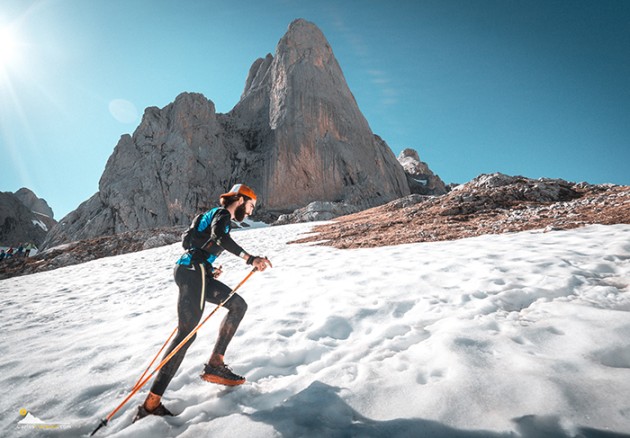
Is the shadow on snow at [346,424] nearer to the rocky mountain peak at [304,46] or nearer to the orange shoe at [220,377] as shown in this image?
the orange shoe at [220,377]

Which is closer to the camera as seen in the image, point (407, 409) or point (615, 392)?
point (615, 392)

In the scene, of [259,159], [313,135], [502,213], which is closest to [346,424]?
[502,213]

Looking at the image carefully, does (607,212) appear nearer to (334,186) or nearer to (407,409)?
(407,409)

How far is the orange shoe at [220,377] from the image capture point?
325 centimetres

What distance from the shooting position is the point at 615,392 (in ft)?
7.64

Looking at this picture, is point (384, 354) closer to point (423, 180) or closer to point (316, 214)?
point (316, 214)

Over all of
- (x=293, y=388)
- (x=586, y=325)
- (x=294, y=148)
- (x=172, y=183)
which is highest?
(x=294, y=148)

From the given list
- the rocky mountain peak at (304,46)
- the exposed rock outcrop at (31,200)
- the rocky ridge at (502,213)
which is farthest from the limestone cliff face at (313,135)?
the exposed rock outcrop at (31,200)

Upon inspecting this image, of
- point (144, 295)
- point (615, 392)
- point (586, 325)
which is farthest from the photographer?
point (144, 295)

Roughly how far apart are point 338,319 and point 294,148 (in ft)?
167

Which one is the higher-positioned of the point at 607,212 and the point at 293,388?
the point at 607,212

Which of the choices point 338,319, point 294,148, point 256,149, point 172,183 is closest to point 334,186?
point 294,148

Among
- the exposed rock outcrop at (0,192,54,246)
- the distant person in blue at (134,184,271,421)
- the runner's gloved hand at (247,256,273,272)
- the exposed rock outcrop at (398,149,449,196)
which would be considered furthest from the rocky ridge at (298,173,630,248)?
the exposed rock outcrop at (0,192,54,246)

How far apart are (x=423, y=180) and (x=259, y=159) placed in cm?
4177
